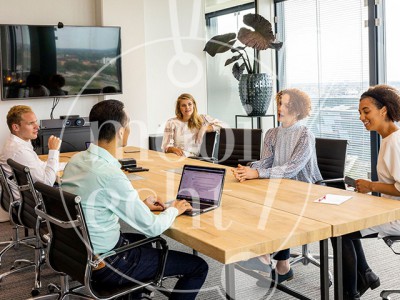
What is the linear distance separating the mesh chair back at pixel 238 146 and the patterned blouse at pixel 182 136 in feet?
0.90

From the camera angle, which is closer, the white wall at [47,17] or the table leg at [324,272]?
the table leg at [324,272]

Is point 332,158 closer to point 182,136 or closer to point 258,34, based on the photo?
point 182,136

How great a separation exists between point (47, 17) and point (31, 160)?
2.88m

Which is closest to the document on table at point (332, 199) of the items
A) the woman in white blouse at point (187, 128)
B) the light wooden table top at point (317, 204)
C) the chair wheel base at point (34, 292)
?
the light wooden table top at point (317, 204)

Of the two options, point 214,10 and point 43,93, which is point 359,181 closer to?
point 43,93

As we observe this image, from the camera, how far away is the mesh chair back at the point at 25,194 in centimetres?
337

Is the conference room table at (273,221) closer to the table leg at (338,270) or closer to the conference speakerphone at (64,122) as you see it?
the table leg at (338,270)

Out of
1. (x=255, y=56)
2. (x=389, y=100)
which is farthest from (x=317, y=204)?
(x=255, y=56)

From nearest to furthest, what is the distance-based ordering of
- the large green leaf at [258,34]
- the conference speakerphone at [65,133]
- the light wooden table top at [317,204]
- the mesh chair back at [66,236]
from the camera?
the mesh chair back at [66,236], the light wooden table top at [317,204], the conference speakerphone at [65,133], the large green leaf at [258,34]

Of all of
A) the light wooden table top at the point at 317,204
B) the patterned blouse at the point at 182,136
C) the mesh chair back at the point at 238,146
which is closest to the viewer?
the light wooden table top at the point at 317,204

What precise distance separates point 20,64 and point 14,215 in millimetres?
2685

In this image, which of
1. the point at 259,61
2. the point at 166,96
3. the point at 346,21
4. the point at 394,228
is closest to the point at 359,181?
the point at 394,228

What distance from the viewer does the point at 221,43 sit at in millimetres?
6766

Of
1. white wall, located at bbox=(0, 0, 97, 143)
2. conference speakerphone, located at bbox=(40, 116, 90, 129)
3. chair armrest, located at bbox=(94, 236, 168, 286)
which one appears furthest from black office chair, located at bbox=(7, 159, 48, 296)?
white wall, located at bbox=(0, 0, 97, 143)
